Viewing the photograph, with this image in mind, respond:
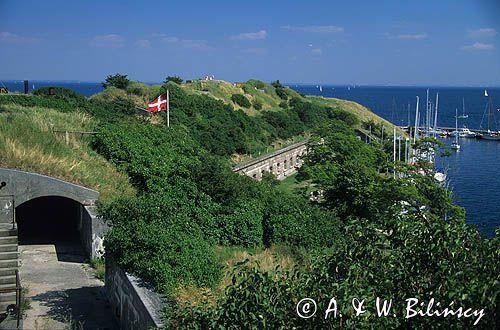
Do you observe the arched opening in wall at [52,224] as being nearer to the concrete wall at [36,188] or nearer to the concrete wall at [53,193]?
the concrete wall at [53,193]

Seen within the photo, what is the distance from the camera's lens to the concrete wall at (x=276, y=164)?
3738 cm

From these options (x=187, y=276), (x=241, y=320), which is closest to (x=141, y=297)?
(x=187, y=276)

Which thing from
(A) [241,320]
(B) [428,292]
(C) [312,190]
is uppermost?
(B) [428,292]

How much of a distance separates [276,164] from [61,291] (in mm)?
31004

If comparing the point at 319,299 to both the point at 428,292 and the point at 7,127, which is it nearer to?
the point at 428,292

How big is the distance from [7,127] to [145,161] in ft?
15.6

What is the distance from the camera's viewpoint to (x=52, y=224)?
784 inches

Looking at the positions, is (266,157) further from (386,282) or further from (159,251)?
(386,282)

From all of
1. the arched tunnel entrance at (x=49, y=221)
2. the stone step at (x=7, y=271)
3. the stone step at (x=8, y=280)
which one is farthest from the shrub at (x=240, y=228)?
the stone step at (x=8, y=280)

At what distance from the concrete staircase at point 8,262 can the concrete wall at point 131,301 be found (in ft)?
6.81

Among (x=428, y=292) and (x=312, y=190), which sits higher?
(x=428, y=292)

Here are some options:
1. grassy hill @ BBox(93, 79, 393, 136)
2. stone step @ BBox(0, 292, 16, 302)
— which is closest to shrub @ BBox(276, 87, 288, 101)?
grassy hill @ BBox(93, 79, 393, 136)

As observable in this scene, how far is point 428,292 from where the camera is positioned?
6031 millimetres

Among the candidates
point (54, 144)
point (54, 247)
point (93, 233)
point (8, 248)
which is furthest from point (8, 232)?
point (54, 144)
